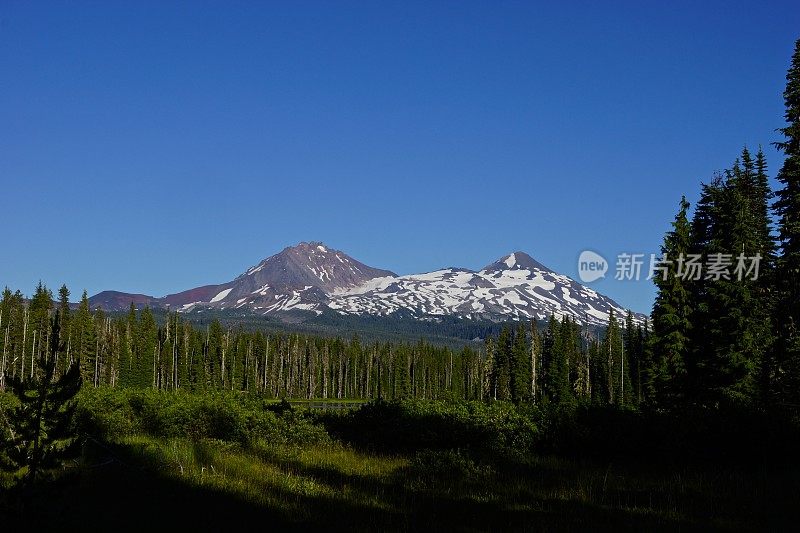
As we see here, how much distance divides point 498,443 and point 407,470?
479 centimetres

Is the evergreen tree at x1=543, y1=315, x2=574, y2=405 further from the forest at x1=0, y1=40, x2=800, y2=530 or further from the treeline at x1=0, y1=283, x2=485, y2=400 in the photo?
the forest at x1=0, y1=40, x2=800, y2=530

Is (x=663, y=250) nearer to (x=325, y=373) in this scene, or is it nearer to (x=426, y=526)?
(x=426, y=526)

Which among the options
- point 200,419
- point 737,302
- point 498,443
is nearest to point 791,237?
point 737,302

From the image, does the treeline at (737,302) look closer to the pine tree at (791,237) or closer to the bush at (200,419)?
the pine tree at (791,237)

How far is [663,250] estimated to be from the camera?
45656mm

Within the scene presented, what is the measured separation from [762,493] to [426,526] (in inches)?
279

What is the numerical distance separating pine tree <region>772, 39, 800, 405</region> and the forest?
0.40 feet

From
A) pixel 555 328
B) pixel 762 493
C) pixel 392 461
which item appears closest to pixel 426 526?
pixel 762 493

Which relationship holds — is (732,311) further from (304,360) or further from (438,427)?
(304,360)

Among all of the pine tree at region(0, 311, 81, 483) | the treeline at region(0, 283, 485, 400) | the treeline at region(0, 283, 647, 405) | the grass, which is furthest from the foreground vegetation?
the treeline at region(0, 283, 647, 405)

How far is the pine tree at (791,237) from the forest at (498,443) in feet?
0.40

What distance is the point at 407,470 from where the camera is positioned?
17.3 metres

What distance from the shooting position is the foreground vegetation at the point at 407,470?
37.8 feet

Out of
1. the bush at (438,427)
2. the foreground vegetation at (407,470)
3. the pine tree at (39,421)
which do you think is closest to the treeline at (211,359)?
the foreground vegetation at (407,470)
